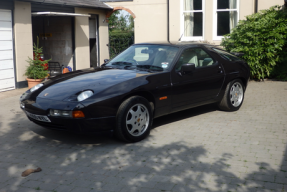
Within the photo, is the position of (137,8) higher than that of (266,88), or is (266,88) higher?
(137,8)

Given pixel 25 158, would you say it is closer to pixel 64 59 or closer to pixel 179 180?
pixel 179 180

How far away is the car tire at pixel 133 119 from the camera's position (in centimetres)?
523

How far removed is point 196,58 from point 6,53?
6.68 m

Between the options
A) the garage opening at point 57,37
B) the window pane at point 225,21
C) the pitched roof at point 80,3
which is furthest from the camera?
the garage opening at point 57,37

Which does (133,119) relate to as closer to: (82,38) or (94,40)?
(82,38)

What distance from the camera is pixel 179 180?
13.5ft

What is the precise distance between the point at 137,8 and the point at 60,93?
1115cm

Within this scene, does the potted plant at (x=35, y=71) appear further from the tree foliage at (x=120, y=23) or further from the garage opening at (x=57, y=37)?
the tree foliage at (x=120, y=23)

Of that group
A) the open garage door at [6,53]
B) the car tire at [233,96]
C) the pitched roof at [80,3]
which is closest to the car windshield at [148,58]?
the car tire at [233,96]

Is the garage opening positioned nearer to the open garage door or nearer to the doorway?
the doorway

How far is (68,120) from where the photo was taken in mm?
4980

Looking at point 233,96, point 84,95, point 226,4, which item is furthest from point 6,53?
point 226,4

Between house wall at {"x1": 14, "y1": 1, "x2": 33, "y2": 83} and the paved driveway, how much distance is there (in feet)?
14.5

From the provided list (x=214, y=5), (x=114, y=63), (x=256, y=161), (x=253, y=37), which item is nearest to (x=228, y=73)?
(x=114, y=63)
